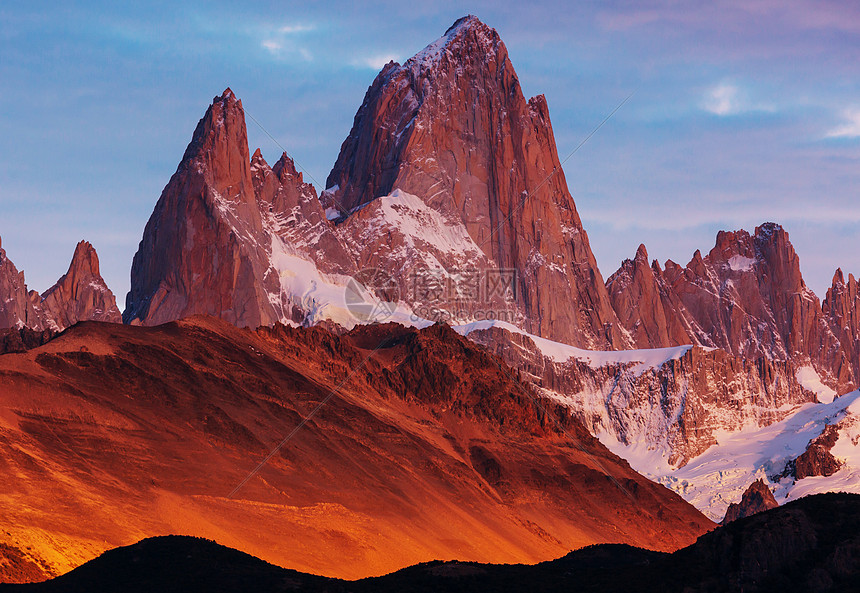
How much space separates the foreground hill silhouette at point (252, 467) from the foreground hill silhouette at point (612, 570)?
15.4 m

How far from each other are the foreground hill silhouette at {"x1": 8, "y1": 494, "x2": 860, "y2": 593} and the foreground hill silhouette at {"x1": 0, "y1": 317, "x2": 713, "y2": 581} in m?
15.4

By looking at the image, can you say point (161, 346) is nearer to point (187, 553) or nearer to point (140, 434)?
point (140, 434)

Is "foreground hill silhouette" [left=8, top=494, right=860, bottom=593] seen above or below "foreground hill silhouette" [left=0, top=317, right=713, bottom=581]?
below

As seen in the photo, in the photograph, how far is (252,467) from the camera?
14788cm

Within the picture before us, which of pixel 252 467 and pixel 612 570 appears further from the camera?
pixel 252 467

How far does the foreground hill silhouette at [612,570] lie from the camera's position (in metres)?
72.1

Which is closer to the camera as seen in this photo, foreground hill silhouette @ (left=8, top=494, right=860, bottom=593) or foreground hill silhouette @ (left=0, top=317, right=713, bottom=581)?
foreground hill silhouette @ (left=8, top=494, right=860, bottom=593)

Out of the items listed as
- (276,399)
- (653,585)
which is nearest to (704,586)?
(653,585)

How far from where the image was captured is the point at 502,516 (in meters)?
172

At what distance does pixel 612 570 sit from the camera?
270 feet

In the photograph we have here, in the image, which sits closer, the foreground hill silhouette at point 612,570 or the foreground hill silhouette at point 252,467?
the foreground hill silhouette at point 612,570

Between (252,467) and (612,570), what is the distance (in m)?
72.1

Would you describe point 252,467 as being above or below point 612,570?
above

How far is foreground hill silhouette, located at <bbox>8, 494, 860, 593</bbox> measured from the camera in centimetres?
7212
